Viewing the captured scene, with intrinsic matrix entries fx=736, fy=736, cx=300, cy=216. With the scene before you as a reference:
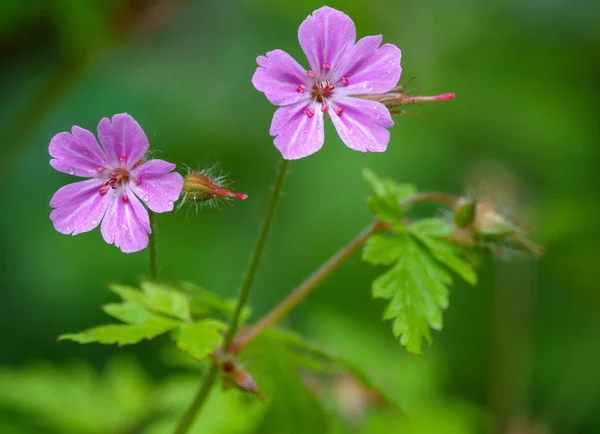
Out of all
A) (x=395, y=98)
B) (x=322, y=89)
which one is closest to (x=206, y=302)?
(x=322, y=89)

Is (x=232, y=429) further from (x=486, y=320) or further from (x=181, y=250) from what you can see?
(x=486, y=320)

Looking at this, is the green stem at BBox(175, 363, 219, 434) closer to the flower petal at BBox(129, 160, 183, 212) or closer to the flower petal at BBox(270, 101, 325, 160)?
the flower petal at BBox(129, 160, 183, 212)

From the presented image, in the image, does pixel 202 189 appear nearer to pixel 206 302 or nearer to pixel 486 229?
pixel 206 302

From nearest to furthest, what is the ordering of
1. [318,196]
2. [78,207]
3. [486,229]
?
[78,207], [486,229], [318,196]

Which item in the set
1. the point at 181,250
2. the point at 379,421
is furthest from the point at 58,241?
the point at 379,421

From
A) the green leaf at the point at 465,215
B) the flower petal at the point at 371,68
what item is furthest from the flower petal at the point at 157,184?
the green leaf at the point at 465,215

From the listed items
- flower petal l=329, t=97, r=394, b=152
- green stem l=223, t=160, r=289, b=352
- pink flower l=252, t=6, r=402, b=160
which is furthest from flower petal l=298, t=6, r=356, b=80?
green stem l=223, t=160, r=289, b=352
